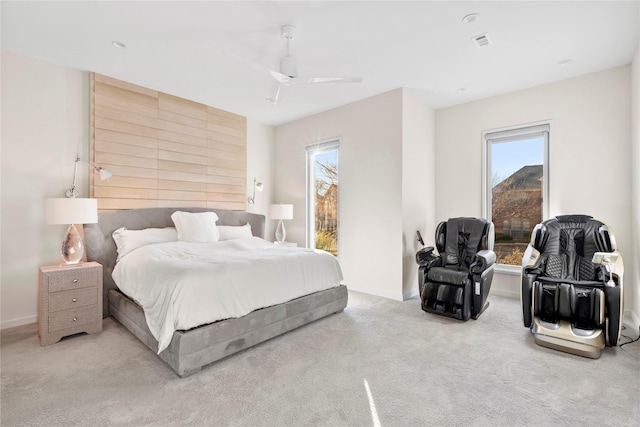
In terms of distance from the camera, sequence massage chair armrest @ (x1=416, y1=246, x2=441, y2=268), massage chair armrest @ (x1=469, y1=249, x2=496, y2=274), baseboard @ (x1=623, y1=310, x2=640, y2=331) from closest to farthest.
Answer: baseboard @ (x1=623, y1=310, x2=640, y2=331) → massage chair armrest @ (x1=469, y1=249, x2=496, y2=274) → massage chair armrest @ (x1=416, y1=246, x2=441, y2=268)

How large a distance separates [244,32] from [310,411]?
9.97ft

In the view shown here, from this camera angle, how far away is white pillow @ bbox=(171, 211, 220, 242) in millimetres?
3889

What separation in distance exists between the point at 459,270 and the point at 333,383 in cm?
223

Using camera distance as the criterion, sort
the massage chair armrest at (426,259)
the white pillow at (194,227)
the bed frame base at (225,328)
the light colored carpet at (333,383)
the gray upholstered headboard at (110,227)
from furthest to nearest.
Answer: the white pillow at (194,227), the massage chair armrest at (426,259), the gray upholstered headboard at (110,227), the bed frame base at (225,328), the light colored carpet at (333,383)

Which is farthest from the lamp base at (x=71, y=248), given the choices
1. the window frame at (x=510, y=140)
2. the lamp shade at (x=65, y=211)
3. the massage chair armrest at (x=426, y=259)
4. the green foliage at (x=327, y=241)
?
the window frame at (x=510, y=140)

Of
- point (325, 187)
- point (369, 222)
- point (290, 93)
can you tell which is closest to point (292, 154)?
point (325, 187)

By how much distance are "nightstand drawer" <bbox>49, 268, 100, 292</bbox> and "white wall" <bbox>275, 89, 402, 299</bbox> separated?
3155mm

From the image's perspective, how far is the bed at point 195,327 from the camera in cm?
222

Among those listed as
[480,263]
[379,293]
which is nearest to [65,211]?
[379,293]

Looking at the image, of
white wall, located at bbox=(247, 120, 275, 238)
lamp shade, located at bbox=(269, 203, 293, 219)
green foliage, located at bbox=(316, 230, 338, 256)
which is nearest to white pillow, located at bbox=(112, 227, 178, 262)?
lamp shade, located at bbox=(269, 203, 293, 219)

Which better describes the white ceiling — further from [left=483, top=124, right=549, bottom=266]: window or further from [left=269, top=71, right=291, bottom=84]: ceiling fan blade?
[left=483, top=124, right=549, bottom=266]: window

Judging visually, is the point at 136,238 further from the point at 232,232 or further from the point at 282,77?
the point at 282,77

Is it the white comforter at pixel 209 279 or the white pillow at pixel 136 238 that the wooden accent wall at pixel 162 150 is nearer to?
the white pillow at pixel 136 238

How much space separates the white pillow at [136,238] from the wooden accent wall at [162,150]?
404 millimetres
